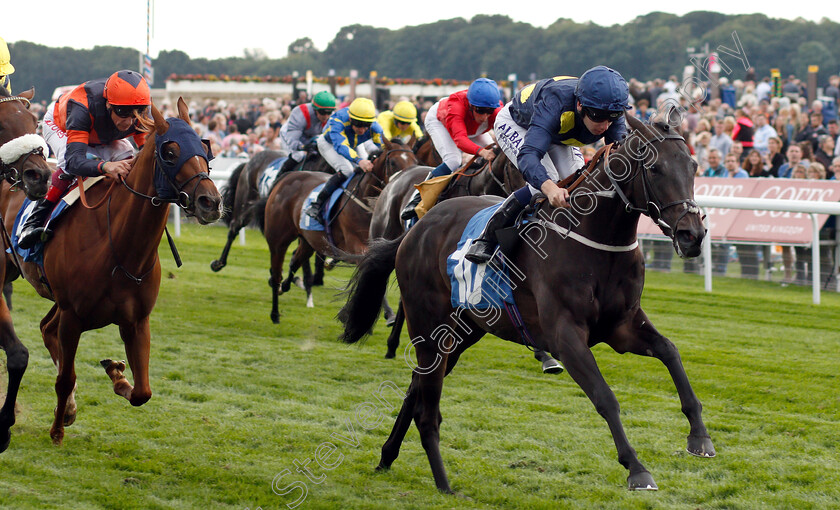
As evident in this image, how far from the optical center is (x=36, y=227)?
4738 mm

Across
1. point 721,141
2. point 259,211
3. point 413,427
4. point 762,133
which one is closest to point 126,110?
point 413,427

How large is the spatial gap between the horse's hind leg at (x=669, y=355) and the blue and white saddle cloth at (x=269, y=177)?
266 inches

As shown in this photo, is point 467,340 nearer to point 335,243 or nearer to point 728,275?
point 335,243

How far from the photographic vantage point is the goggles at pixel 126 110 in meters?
4.68

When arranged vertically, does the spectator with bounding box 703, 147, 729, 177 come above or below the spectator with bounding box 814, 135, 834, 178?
below

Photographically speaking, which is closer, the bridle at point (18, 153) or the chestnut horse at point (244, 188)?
the bridle at point (18, 153)

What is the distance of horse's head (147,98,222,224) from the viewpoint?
13.2 ft

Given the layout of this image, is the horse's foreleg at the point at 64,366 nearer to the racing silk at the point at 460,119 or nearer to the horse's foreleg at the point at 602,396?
the horse's foreleg at the point at 602,396

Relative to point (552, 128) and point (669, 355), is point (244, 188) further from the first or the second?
point (669, 355)

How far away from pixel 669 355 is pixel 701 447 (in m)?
0.41

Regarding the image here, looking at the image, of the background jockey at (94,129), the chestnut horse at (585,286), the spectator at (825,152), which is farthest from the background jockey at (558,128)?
the spectator at (825,152)

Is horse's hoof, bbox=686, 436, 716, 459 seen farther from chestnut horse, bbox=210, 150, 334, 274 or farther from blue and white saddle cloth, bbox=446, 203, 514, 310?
chestnut horse, bbox=210, 150, 334, 274

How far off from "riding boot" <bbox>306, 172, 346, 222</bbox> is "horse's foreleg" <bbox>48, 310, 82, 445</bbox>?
3905 mm

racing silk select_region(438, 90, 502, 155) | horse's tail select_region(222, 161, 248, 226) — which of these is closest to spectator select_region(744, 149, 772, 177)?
racing silk select_region(438, 90, 502, 155)
